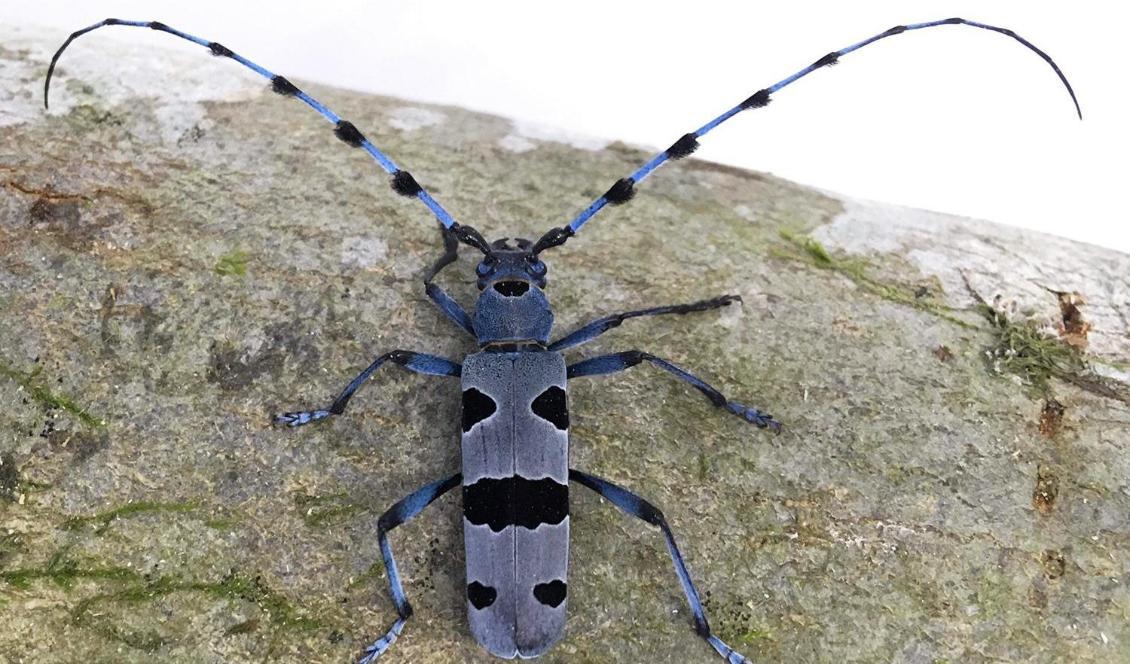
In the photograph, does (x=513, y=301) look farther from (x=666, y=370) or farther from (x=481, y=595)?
(x=481, y=595)

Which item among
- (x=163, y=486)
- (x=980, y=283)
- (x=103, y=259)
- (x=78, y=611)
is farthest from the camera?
(x=980, y=283)

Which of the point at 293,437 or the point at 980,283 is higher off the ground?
the point at 980,283

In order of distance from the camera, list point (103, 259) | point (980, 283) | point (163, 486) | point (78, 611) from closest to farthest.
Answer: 1. point (78, 611)
2. point (163, 486)
3. point (103, 259)
4. point (980, 283)

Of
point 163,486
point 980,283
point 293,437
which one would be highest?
point 980,283

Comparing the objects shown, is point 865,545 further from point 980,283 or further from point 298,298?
point 298,298

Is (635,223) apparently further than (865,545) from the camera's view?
Yes

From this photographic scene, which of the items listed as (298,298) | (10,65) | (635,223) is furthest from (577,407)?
(10,65)

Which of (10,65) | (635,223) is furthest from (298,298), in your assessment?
(10,65)
